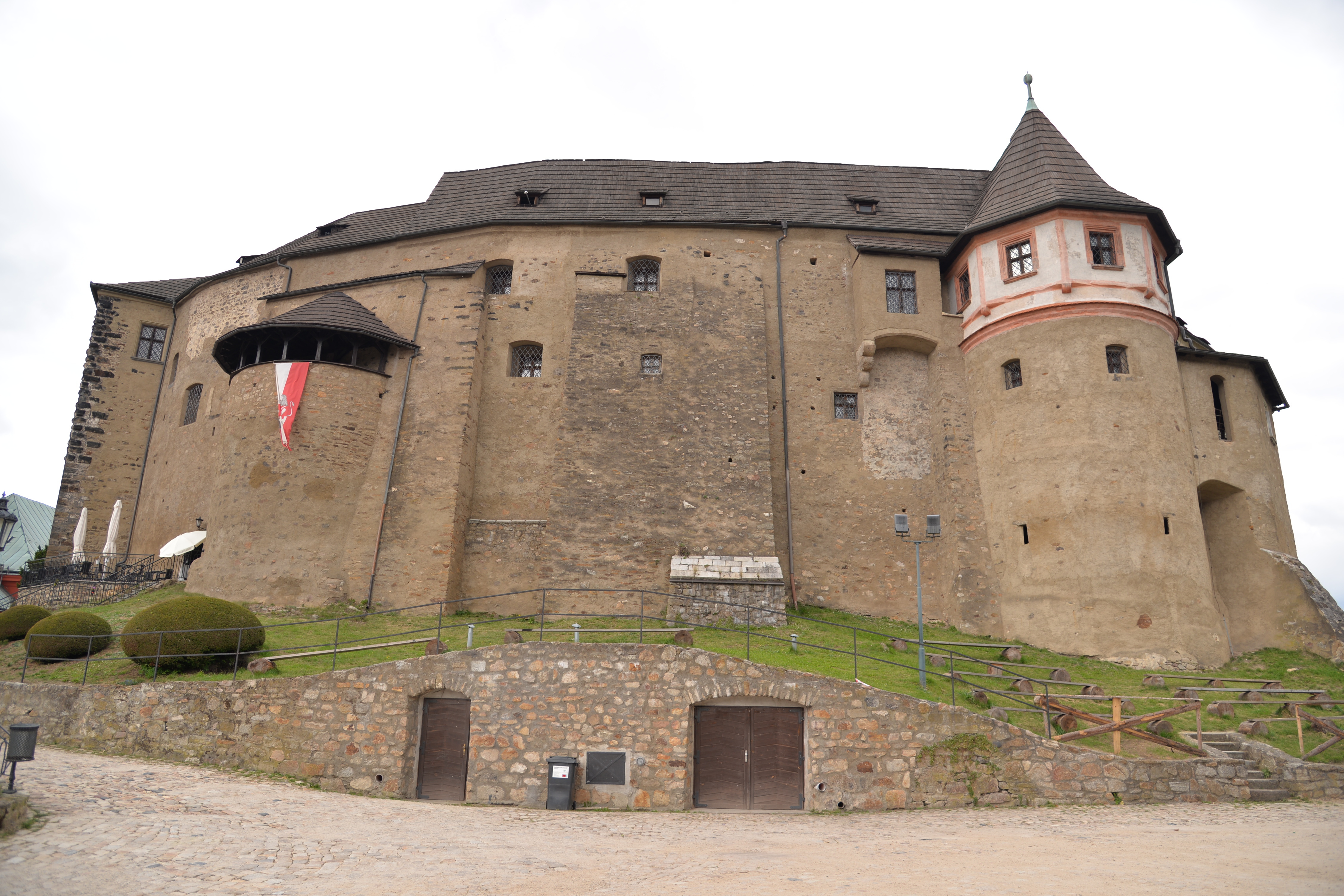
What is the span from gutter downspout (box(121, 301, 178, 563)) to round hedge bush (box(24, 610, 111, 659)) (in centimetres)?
1070

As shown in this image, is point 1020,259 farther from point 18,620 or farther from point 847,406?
point 18,620

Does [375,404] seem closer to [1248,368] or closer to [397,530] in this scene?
[397,530]

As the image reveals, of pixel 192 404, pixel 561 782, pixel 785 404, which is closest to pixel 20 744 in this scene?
pixel 561 782

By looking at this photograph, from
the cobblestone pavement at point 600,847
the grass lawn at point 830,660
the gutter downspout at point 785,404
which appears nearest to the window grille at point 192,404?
the grass lawn at point 830,660

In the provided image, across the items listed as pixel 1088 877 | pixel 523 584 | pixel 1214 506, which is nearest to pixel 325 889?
pixel 1088 877

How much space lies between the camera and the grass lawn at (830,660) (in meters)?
13.0

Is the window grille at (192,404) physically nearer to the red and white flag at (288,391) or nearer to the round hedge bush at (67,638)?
the red and white flag at (288,391)

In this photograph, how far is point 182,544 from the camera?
21703 mm

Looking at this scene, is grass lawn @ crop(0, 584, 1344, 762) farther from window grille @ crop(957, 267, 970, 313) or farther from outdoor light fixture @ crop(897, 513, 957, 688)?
window grille @ crop(957, 267, 970, 313)

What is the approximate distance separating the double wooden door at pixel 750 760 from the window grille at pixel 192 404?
21200 mm

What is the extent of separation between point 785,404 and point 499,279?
9362mm

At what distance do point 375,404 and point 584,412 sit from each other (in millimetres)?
5545

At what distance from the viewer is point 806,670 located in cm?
1280

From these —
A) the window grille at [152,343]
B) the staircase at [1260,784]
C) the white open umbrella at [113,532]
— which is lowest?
the staircase at [1260,784]
